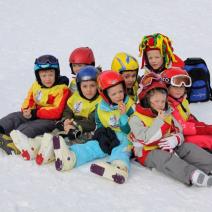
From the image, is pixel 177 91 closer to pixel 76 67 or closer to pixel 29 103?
pixel 76 67

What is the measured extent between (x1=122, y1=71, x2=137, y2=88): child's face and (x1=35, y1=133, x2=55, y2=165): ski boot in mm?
1826

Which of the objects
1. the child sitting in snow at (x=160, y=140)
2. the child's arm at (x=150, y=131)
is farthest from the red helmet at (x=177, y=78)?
the child's arm at (x=150, y=131)

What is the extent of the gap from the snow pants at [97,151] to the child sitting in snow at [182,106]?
858 mm

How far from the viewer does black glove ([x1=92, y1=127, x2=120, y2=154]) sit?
5.72 metres

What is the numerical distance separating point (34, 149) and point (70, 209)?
1425 mm

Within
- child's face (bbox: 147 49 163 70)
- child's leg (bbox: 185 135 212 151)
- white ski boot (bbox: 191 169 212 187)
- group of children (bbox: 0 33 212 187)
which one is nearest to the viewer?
white ski boot (bbox: 191 169 212 187)

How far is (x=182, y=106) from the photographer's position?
239 inches

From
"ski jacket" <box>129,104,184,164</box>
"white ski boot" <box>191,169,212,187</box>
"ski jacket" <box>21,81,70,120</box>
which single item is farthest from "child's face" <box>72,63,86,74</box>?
"white ski boot" <box>191,169,212,187</box>

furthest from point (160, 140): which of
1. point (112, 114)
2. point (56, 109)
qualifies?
point (56, 109)

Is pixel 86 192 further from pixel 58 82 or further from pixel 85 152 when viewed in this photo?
pixel 58 82

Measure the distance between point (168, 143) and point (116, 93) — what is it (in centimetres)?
107

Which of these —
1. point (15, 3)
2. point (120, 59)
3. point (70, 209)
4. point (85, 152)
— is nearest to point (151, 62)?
point (120, 59)

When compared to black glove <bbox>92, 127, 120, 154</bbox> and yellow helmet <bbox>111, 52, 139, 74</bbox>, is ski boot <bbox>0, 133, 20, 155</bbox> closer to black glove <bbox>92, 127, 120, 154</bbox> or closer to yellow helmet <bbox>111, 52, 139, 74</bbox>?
Result: black glove <bbox>92, 127, 120, 154</bbox>

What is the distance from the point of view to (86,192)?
4.80m
